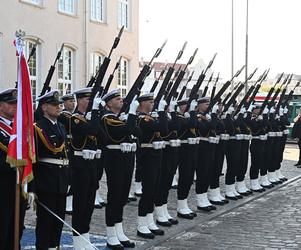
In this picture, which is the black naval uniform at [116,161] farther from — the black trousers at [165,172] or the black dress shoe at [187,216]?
the black dress shoe at [187,216]

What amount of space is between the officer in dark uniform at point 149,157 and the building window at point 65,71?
1177 centimetres

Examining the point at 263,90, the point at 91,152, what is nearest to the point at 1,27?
the point at 91,152

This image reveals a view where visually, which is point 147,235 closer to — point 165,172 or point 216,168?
point 165,172

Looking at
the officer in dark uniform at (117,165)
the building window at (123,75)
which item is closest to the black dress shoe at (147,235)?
the officer in dark uniform at (117,165)

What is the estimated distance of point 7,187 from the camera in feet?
17.0

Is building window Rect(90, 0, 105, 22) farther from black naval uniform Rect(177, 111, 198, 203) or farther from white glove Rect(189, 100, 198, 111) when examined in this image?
black naval uniform Rect(177, 111, 198, 203)

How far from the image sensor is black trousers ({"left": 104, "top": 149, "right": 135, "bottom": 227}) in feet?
22.0

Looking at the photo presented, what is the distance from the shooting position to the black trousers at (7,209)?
510 centimetres

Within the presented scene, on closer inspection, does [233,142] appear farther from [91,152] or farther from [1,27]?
[1,27]

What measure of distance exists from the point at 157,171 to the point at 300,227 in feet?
7.92

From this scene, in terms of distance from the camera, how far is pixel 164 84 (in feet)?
27.7

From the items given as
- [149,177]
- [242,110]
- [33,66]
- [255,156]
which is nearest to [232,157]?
[242,110]

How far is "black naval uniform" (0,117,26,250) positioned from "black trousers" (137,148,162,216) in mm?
2315

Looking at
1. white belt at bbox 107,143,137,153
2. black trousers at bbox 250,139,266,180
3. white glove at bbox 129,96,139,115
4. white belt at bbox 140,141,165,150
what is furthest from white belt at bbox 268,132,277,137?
white belt at bbox 107,143,137,153
